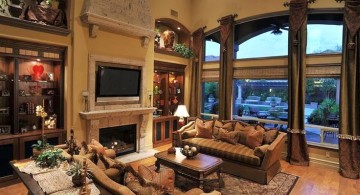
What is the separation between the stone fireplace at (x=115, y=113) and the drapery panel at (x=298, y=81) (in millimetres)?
3720

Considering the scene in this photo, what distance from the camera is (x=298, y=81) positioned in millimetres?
5551

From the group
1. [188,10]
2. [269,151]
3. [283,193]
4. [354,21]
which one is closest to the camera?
[283,193]

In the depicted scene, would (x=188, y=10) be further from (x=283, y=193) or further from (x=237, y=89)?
(x=283, y=193)

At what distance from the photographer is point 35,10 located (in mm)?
4504

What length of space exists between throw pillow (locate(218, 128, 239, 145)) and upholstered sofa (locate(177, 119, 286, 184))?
0.14ft

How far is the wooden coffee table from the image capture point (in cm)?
373

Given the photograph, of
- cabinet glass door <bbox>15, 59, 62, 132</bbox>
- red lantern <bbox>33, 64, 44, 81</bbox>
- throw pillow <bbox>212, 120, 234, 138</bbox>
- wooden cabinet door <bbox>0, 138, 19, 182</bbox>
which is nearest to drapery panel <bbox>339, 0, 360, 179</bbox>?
throw pillow <bbox>212, 120, 234, 138</bbox>

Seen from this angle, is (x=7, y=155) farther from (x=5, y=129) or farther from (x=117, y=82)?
→ (x=117, y=82)

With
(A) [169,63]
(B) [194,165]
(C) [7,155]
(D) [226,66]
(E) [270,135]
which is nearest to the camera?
(B) [194,165]

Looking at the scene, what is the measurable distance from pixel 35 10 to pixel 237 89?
5536 mm

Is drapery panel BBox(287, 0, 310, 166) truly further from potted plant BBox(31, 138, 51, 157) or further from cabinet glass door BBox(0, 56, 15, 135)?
cabinet glass door BBox(0, 56, 15, 135)

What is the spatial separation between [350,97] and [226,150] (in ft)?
9.66

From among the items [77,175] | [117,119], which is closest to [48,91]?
[117,119]

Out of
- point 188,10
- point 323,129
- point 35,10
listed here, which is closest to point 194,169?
point 323,129
